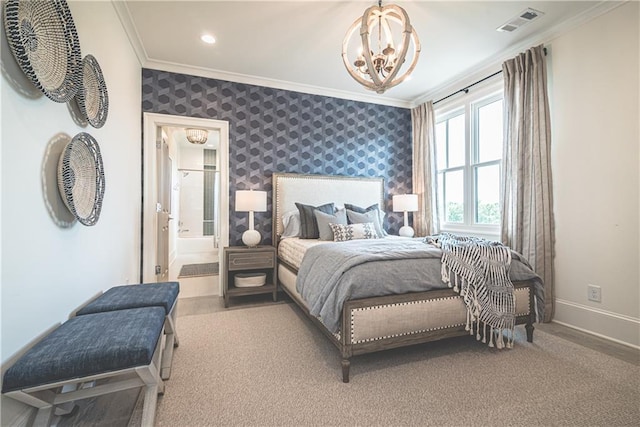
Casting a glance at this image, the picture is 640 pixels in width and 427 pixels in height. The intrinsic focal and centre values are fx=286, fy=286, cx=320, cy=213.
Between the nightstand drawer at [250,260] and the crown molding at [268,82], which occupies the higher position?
the crown molding at [268,82]

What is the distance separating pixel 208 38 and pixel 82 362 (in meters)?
3.00

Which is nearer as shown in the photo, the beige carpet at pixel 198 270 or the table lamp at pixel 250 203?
the table lamp at pixel 250 203

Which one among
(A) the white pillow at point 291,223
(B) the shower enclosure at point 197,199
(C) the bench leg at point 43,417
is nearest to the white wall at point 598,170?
(A) the white pillow at point 291,223

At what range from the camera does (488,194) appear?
11.8 feet

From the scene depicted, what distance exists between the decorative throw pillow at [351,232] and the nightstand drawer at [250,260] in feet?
2.70

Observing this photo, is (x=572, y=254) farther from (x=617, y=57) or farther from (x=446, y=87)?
(x=446, y=87)

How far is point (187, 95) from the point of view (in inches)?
140

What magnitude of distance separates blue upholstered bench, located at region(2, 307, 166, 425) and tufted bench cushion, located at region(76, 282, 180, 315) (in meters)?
0.28

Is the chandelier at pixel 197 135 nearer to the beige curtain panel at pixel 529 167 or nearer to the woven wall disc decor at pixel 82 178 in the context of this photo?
the woven wall disc decor at pixel 82 178

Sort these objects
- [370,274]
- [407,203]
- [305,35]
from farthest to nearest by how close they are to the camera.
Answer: [407,203] < [305,35] < [370,274]

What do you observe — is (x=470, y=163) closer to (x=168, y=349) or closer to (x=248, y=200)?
(x=248, y=200)

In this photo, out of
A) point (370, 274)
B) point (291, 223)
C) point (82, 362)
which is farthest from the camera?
point (291, 223)

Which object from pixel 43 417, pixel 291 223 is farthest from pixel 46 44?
pixel 291 223

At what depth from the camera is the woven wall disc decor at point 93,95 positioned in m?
1.77
